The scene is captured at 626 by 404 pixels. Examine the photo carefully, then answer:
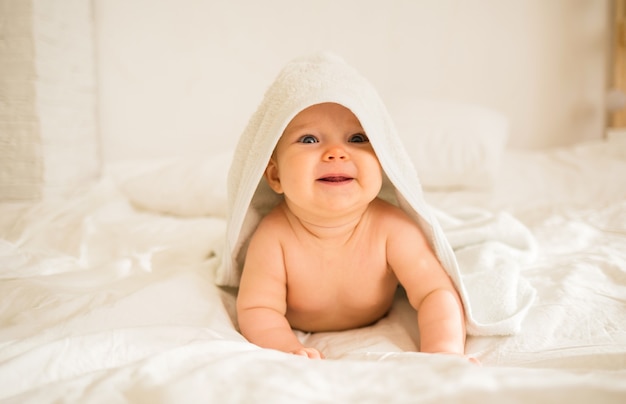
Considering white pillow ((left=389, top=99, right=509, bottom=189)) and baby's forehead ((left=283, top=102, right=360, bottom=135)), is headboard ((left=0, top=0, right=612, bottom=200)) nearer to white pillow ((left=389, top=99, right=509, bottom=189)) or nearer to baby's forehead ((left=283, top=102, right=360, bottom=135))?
white pillow ((left=389, top=99, right=509, bottom=189))

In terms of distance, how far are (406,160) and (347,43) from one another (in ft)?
4.75

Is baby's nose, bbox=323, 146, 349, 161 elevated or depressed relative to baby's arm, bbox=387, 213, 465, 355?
elevated

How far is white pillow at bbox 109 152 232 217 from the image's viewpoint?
4.50ft

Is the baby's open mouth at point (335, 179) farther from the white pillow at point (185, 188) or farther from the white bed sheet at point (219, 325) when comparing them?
the white pillow at point (185, 188)

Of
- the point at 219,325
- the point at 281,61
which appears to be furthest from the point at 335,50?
the point at 219,325

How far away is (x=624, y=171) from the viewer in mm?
1540

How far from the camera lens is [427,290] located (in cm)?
77

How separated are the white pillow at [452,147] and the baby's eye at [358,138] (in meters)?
0.73

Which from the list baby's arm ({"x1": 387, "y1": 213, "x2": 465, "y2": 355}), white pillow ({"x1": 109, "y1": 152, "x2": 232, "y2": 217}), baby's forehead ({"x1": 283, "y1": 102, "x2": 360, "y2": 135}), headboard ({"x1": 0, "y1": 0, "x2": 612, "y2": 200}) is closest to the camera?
baby's arm ({"x1": 387, "y1": 213, "x2": 465, "y2": 355})

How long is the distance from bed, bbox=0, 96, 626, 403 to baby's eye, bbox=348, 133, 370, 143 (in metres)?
0.30

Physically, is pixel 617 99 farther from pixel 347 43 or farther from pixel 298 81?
pixel 298 81

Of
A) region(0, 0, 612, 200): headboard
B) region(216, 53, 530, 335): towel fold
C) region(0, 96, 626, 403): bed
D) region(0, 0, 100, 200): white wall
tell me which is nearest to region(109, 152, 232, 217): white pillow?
region(0, 96, 626, 403): bed

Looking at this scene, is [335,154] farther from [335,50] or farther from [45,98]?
[335,50]

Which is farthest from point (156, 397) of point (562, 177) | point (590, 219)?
point (562, 177)
